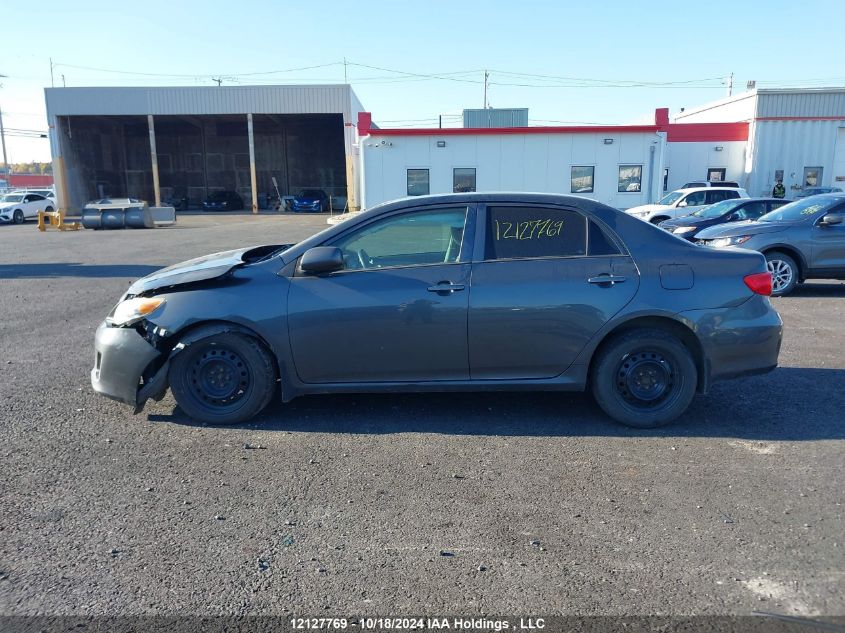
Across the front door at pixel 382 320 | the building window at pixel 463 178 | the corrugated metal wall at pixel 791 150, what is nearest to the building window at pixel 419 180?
the building window at pixel 463 178

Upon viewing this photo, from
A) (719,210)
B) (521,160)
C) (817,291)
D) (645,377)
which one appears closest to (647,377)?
(645,377)

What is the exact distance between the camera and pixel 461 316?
464cm

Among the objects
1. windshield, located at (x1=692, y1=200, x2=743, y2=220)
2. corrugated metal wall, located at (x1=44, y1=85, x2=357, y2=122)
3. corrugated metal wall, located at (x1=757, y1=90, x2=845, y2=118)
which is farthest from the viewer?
corrugated metal wall, located at (x1=44, y1=85, x2=357, y2=122)

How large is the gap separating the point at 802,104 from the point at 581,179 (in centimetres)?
1459

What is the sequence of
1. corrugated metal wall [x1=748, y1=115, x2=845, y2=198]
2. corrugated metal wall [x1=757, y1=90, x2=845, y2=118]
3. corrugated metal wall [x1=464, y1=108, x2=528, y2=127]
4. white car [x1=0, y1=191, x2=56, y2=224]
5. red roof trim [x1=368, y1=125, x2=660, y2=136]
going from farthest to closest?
corrugated metal wall [x1=464, y1=108, x2=528, y2=127] < white car [x1=0, y1=191, x2=56, y2=224] < corrugated metal wall [x1=748, y1=115, x2=845, y2=198] < corrugated metal wall [x1=757, y1=90, x2=845, y2=118] < red roof trim [x1=368, y1=125, x2=660, y2=136]

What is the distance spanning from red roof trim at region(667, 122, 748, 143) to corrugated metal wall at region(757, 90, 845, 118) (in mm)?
1295

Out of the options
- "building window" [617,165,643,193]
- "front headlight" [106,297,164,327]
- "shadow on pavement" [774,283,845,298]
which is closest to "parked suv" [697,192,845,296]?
"shadow on pavement" [774,283,845,298]

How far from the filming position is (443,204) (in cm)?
488

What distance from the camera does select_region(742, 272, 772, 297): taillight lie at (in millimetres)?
4773

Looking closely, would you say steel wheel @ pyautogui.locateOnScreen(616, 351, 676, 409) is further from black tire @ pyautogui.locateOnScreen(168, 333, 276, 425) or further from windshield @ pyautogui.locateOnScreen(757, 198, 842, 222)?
windshield @ pyautogui.locateOnScreen(757, 198, 842, 222)

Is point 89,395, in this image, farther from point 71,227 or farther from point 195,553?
point 71,227

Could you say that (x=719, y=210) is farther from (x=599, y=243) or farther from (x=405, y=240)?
(x=405, y=240)

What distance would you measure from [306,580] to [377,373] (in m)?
1.98

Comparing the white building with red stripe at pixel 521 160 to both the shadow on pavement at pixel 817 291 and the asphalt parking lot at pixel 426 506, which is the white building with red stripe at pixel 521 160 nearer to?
the shadow on pavement at pixel 817 291
